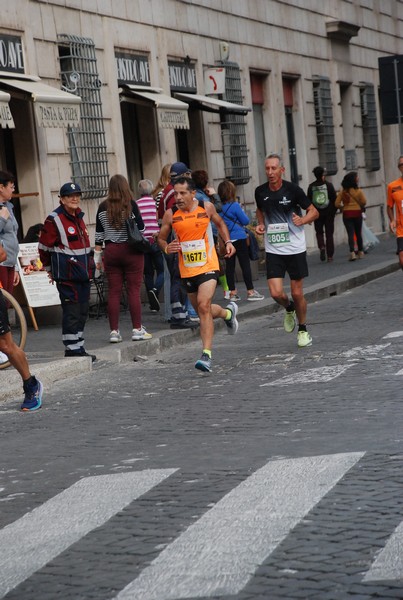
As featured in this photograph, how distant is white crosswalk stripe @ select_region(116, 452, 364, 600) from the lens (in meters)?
5.04

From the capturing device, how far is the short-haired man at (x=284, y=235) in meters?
13.3

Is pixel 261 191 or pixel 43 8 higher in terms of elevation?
pixel 43 8

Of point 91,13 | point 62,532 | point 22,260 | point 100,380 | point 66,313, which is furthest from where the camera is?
point 91,13

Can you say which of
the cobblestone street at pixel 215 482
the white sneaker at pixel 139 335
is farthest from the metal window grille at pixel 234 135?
the cobblestone street at pixel 215 482

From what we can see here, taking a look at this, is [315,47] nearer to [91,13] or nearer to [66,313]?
[91,13]

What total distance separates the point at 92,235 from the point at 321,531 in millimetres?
14115

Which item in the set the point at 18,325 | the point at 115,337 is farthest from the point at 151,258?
the point at 18,325

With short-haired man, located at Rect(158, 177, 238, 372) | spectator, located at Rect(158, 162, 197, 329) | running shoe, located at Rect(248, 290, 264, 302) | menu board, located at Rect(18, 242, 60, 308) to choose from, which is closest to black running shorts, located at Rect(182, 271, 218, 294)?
short-haired man, located at Rect(158, 177, 238, 372)

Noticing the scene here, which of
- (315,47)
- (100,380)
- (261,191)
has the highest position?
(315,47)

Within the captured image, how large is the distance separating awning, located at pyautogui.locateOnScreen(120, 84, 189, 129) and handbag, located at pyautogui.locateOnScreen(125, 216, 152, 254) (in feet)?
23.4

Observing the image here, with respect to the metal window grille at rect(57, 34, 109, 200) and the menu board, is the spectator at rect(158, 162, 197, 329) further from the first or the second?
the metal window grille at rect(57, 34, 109, 200)

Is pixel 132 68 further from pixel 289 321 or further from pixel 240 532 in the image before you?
pixel 240 532

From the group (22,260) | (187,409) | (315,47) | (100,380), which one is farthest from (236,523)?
(315,47)

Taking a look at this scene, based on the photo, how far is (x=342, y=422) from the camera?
8422mm
